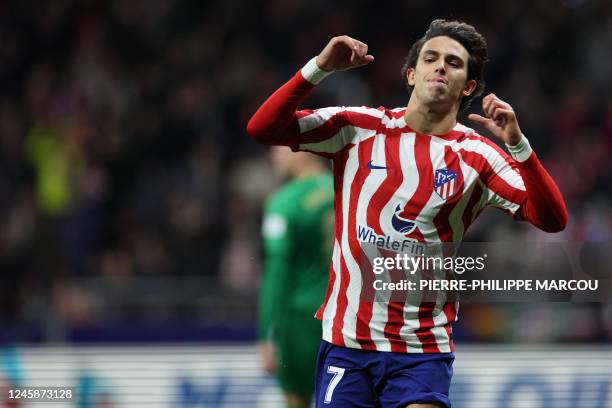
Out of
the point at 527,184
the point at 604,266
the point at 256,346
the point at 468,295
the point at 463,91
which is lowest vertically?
the point at 256,346

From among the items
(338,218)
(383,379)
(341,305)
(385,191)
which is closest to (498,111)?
(385,191)

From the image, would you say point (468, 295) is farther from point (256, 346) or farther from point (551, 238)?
point (551, 238)

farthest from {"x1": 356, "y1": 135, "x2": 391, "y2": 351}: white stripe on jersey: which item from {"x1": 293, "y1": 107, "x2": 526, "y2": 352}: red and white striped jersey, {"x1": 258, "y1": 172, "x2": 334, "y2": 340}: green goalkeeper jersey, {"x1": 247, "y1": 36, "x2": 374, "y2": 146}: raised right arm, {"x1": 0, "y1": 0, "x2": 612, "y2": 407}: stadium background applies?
{"x1": 0, "y1": 0, "x2": 612, "y2": 407}: stadium background

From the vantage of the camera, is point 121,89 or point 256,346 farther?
point 121,89

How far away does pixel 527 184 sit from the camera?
3871 mm

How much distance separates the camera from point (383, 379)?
394 centimetres

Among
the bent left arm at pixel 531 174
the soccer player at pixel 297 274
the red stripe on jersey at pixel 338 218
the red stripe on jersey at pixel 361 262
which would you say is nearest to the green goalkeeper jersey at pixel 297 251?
the soccer player at pixel 297 274

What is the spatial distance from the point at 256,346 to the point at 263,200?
2.17 meters

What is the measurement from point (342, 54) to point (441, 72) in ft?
1.25

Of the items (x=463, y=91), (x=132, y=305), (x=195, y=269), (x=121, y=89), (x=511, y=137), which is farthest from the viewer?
(x=121, y=89)

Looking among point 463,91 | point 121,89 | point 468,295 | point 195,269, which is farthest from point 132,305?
point 463,91

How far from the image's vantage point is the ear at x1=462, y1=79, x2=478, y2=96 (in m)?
4.12

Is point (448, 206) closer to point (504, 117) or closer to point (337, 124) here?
point (504, 117)

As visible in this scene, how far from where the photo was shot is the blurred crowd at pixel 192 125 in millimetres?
9766
